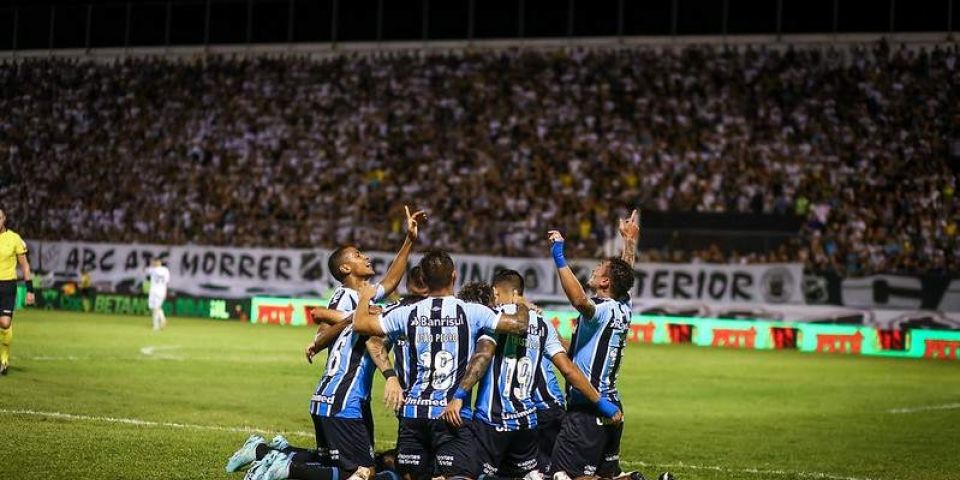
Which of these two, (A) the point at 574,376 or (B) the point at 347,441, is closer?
(A) the point at 574,376

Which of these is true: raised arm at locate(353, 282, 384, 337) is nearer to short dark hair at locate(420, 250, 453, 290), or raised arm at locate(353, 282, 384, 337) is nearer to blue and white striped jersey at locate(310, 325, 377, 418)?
short dark hair at locate(420, 250, 453, 290)

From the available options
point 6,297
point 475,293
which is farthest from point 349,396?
point 6,297

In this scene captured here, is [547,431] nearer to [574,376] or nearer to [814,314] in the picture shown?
[574,376]

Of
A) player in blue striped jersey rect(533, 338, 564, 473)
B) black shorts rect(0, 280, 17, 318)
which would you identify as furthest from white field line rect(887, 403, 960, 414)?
black shorts rect(0, 280, 17, 318)

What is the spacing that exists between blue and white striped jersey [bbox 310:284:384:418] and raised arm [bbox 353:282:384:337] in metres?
0.59

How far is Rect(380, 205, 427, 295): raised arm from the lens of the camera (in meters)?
10.0

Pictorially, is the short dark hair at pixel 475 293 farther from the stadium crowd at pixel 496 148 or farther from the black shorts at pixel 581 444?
the stadium crowd at pixel 496 148

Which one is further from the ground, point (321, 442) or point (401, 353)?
point (401, 353)

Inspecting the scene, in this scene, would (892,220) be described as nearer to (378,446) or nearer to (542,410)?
(378,446)

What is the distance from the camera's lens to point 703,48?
44.8 metres

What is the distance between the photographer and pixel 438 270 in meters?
9.47

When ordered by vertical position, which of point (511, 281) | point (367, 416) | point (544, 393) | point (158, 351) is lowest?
point (158, 351)

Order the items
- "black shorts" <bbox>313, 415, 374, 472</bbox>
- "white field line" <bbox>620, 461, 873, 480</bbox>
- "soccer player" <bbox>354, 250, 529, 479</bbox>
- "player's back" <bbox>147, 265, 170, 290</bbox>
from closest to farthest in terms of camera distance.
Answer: "soccer player" <bbox>354, 250, 529, 479</bbox>
"black shorts" <bbox>313, 415, 374, 472</bbox>
"white field line" <bbox>620, 461, 873, 480</bbox>
"player's back" <bbox>147, 265, 170, 290</bbox>

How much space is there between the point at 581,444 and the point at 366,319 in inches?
86.4
